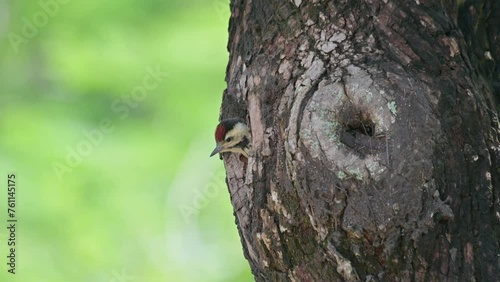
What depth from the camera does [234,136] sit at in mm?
3135

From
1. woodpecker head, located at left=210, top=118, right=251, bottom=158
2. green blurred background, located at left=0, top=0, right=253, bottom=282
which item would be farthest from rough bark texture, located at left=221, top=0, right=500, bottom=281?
green blurred background, located at left=0, top=0, right=253, bottom=282

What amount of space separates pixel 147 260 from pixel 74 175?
63 cm

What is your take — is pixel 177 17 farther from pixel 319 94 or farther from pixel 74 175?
pixel 319 94

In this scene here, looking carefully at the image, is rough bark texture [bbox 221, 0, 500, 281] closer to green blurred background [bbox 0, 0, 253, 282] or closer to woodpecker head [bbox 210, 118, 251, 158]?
woodpecker head [bbox 210, 118, 251, 158]

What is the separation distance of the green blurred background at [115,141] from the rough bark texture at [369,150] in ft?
5.77

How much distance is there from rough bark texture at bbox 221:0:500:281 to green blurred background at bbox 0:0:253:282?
1.76 m

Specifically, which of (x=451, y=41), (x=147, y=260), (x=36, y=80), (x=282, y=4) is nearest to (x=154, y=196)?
(x=147, y=260)

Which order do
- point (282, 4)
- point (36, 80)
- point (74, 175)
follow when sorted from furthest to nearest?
point (36, 80) < point (74, 175) < point (282, 4)

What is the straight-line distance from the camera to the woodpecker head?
2.99 meters

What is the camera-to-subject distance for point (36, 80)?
4844 mm

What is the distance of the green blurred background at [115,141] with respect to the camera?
453 centimetres

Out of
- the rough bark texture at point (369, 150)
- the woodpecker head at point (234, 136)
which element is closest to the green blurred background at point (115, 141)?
the woodpecker head at point (234, 136)

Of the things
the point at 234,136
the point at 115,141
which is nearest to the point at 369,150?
the point at 234,136

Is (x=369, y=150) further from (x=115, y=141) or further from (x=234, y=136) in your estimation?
(x=115, y=141)
